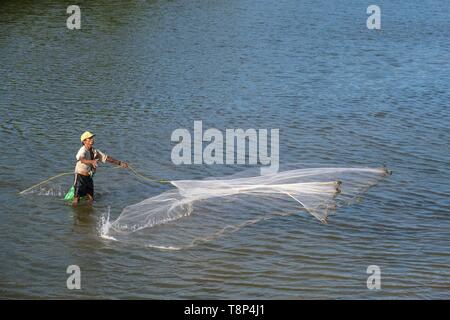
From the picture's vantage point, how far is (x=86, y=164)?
13.9 m

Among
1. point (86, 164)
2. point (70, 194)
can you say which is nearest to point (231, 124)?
point (70, 194)

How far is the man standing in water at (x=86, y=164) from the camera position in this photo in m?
13.8

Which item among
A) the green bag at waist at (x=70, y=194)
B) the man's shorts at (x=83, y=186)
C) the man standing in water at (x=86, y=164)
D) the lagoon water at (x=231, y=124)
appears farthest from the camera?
the green bag at waist at (x=70, y=194)

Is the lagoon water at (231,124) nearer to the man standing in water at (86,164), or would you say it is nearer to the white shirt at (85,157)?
the man standing in water at (86,164)

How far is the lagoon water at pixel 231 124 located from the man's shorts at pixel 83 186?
0.97ft

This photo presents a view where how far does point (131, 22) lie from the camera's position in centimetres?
3259

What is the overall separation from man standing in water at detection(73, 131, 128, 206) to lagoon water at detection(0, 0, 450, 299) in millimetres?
315

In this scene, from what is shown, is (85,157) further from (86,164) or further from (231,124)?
(231,124)

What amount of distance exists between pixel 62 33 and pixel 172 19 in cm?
543

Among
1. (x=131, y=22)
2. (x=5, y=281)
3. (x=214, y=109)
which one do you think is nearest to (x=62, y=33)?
(x=131, y=22)

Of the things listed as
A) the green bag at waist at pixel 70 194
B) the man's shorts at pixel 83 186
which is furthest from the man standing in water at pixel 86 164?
the green bag at waist at pixel 70 194

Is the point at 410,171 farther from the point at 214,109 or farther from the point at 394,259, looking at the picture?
the point at 214,109

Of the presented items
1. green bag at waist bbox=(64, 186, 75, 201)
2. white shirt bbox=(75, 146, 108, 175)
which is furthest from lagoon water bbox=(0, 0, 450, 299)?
white shirt bbox=(75, 146, 108, 175)

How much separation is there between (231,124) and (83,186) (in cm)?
646
